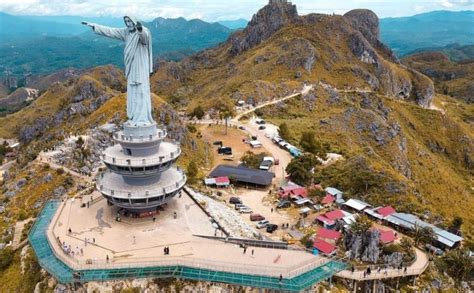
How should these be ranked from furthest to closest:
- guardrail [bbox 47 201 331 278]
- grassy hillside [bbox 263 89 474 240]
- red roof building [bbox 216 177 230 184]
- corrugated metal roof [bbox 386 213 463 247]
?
grassy hillside [bbox 263 89 474 240], red roof building [bbox 216 177 230 184], corrugated metal roof [bbox 386 213 463 247], guardrail [bbox 47 201 331 278]

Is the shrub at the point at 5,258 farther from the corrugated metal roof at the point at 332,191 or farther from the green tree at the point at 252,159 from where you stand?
the corrugated metal roof at the point at 332,191

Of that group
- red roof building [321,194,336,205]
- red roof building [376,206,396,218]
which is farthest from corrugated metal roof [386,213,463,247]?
red roof building [321,194,336,205]

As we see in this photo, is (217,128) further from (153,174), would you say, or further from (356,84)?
(356,84)

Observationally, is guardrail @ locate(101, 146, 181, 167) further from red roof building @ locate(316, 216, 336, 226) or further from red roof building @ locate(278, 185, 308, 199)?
red roof building @ locate(278, 185, 308, 199)

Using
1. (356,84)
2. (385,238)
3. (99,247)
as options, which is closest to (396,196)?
(385,238)

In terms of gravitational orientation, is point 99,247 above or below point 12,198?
above
